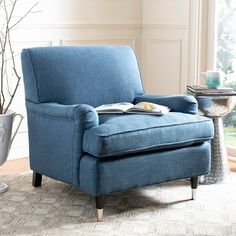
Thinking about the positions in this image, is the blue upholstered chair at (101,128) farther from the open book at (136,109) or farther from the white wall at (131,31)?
the white wall at (131,31)

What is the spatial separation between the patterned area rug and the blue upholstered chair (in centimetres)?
12

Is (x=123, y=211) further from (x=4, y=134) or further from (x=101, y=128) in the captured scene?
(x=4, y=134)

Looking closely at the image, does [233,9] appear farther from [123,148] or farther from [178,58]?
[123,148]

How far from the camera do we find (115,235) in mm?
2785

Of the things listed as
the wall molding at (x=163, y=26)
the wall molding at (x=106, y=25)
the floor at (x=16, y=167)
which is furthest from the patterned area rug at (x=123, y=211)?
the wall molding at (x=163, y=26)

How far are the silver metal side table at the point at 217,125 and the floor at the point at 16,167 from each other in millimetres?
414

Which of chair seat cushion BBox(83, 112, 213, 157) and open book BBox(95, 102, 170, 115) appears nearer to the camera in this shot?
chair seat cushion BBox(83, 112, 213, 157)

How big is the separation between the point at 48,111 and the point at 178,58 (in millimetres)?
1769

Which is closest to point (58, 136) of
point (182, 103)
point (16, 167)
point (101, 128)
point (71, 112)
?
point (71, 112)

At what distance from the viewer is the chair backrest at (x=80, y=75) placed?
3.34m

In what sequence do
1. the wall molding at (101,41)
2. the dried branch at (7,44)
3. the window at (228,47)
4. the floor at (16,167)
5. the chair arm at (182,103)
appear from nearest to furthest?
the chair arm at (182,103) → the floor at (16,167) → the dried branch at (7,44) → the window at (228,47) → the wall molding at (101,41)

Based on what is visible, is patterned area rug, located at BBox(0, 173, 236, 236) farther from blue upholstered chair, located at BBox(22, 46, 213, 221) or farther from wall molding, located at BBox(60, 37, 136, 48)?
wall molding, located at BBox(60, 37, 136, 48)

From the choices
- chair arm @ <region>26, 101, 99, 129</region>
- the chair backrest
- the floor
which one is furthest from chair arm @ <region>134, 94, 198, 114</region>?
the floor

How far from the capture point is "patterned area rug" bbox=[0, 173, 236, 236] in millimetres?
2855
